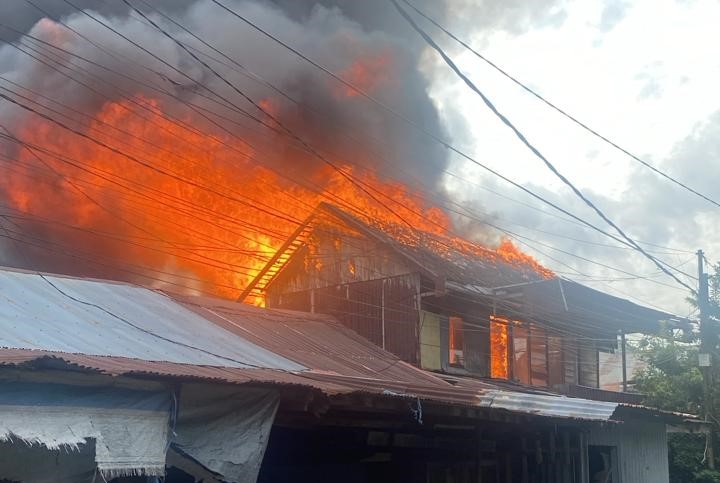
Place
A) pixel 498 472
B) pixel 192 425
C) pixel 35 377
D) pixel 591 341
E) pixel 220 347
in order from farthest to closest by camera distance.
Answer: pixel 591 341 → pixel 498 472 → pixel 220 347 → pixel 192 425 → pixel 35 377

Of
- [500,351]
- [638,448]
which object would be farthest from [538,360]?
[638,448]

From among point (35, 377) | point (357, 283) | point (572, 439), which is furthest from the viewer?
point (357, 283)

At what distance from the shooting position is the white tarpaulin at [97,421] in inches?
217

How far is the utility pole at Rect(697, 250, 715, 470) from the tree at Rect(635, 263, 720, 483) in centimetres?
49

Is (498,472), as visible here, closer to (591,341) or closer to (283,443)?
(283,443)

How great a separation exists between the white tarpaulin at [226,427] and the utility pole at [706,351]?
40.3ft

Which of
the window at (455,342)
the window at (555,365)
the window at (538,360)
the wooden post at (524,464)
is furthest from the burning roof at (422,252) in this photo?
the wooden post at (524,464)

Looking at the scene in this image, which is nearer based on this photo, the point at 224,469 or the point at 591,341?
the point at 224,469

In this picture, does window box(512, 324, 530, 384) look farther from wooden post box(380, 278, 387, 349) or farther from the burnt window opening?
wooden post box(380, 278, 387, 349)

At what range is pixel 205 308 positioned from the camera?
11.8 meters

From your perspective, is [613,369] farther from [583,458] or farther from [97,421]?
[97,421]

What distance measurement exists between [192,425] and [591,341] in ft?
60.9

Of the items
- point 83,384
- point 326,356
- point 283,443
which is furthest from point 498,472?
point 83,384

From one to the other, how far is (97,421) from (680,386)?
59.2 ft
